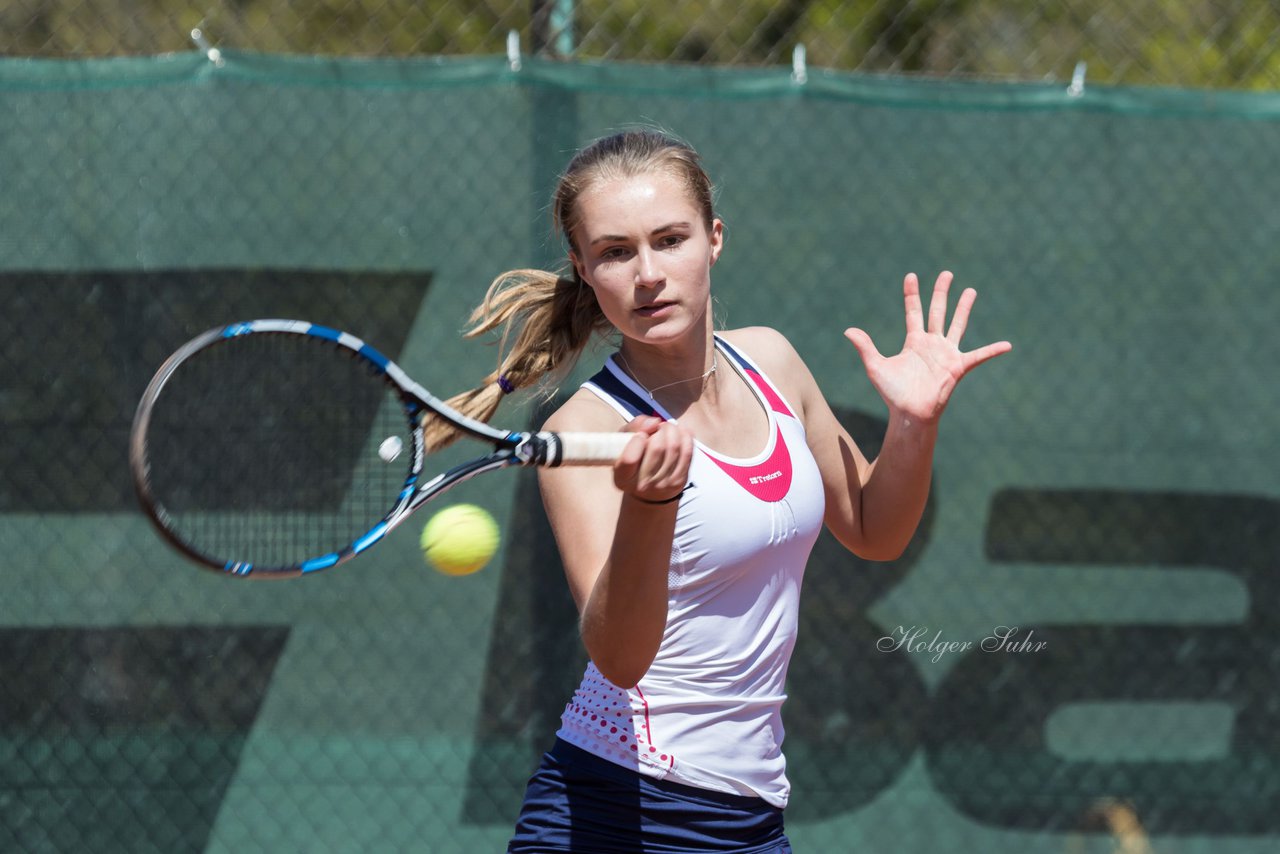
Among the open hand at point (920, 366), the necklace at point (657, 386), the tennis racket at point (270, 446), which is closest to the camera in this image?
the necklace at point (657, 386)

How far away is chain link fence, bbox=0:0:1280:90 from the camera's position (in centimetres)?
686

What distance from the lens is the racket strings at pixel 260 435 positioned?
11.0ft

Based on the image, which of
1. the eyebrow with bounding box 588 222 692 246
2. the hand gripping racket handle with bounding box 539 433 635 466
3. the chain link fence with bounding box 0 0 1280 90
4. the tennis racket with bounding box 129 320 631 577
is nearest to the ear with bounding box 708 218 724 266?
the eyebrow with bounding box 588 222 692 246

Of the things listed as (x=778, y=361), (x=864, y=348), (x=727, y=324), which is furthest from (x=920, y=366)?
(x=727, y=324)

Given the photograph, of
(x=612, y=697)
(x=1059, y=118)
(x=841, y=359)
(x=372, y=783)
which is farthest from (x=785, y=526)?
(x=1059, y=118)

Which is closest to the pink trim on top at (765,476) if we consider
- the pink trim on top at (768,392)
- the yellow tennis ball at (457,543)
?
the pink trim on top at (768,392)

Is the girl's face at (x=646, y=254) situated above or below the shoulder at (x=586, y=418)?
above

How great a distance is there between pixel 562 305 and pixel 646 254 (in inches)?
12.5

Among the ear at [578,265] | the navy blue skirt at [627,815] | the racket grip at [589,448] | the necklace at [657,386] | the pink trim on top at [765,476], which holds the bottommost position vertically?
the navy blue skirt at [627,815]

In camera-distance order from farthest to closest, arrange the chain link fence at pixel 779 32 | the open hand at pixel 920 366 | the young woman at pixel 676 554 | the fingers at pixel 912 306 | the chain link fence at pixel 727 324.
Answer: the chain link fence at pixel 779 32, the chain link fence at pixel 727 324, the fingers at pixel 912 306, the open hand at pixel 920 366, the young woman at pixel 676 554

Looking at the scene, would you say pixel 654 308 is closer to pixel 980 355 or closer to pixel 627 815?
pixel 980 355

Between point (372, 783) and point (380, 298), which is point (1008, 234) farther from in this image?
point (372, 783)

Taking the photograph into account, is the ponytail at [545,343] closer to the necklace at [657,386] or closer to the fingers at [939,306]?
the necklace at [657,386]

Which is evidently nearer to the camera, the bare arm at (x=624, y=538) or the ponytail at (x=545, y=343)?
the bare arm at (x=624, y=538)
